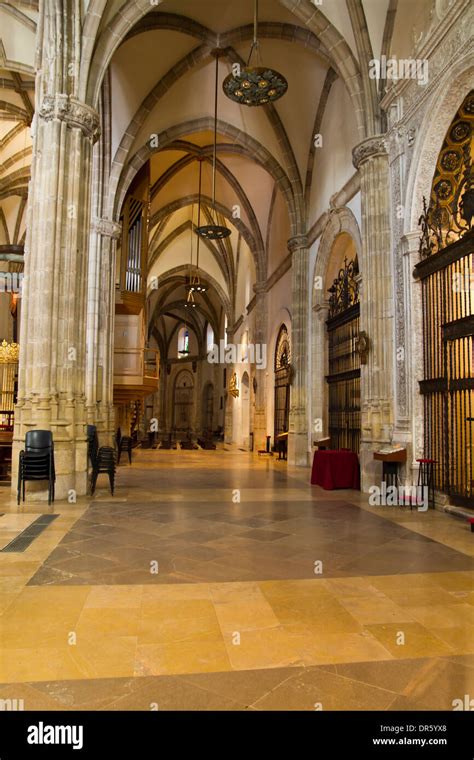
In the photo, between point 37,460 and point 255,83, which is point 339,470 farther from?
point 255,83

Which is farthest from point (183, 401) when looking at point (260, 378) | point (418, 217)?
point (418, 217)

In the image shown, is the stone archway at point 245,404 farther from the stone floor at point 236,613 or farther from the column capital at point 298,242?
the stone floor at point 236,613

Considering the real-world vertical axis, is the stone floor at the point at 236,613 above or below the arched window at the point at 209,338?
below

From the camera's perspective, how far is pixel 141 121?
1383 cm

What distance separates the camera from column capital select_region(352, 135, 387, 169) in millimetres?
9359

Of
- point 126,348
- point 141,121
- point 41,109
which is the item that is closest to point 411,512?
point 41,109

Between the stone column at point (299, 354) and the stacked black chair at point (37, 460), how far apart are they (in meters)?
8.00

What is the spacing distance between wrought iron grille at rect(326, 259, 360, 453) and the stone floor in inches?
208

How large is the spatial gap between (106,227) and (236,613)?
12.1 m

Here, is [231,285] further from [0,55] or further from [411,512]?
[411,512]

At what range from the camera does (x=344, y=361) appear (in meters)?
12.5

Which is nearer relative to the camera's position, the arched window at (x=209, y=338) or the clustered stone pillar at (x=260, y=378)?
the clustered stone pillar at (x=260, y=378)

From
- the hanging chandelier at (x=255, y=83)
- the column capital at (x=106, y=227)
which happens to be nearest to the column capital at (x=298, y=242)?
the column capital at (x=106, y=227)

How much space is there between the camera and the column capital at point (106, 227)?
1363cm
